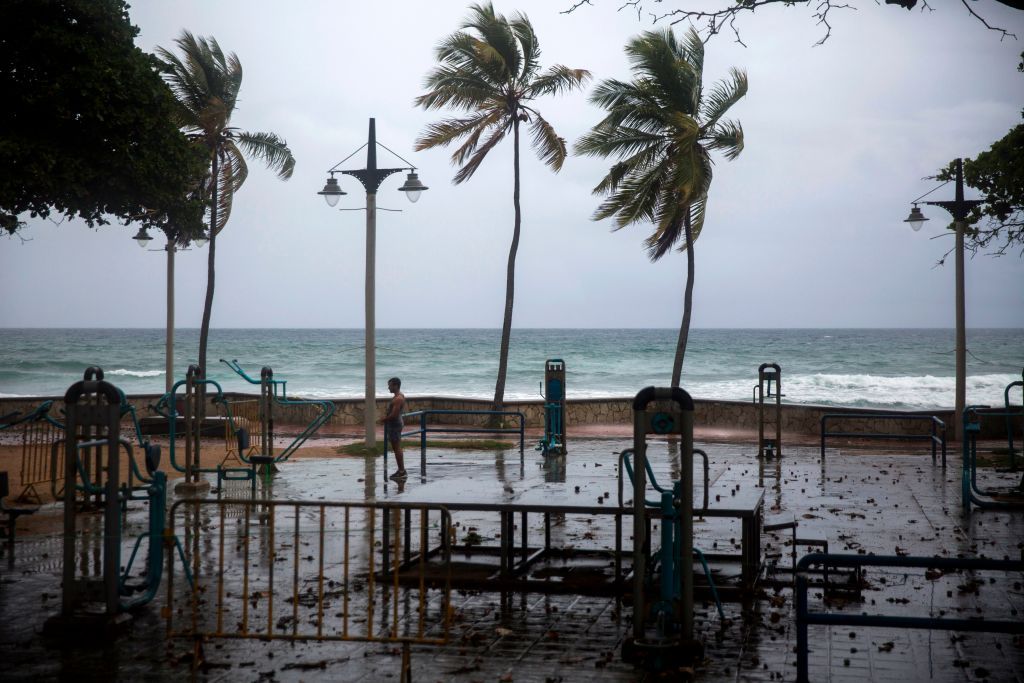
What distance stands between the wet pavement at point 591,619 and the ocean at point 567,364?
3660cm

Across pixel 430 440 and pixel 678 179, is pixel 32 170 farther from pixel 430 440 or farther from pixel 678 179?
pixel 678 179

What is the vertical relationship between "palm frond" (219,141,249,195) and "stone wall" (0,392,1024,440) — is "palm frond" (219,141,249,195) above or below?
above

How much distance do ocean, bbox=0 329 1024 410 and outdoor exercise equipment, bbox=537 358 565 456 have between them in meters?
29.9

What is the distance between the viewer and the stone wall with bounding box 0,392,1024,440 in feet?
80.1

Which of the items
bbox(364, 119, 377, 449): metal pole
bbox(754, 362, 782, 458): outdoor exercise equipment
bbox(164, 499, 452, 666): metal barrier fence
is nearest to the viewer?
bbox(164, 499, 452, 666): metal barrier fence

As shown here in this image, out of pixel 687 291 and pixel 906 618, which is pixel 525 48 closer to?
pixel 687 291

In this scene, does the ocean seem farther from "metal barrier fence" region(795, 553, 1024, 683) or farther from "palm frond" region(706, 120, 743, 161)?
"metal barrier fence" region(795, 553, 1024, 683)

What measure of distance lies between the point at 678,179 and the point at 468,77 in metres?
5.86

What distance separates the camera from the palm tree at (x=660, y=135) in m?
25.6

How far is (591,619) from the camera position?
7.50m

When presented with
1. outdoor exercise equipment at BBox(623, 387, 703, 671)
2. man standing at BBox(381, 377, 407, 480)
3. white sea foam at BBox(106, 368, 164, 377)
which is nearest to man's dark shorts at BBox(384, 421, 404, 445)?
man standing at BBox(381, 377, 407, 480)

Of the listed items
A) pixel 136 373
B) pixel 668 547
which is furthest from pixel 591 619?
pixel 136 373

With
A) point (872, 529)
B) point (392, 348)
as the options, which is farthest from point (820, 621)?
point (392, 348)

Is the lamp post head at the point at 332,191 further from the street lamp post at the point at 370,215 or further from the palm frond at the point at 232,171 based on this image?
the palm frond at the point at 232,171
